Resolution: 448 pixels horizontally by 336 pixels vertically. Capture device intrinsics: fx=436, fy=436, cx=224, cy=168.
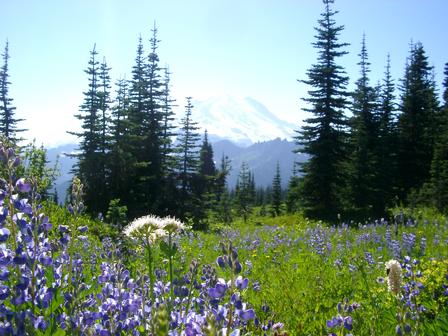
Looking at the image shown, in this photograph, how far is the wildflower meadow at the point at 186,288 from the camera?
7.82 ft

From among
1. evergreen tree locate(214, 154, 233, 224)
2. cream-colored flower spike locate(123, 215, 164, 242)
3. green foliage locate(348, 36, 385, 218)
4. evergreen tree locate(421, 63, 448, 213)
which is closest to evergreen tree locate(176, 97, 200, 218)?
evergreen tree locate(214, 154, 233, 224)

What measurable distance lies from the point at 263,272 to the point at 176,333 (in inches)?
195

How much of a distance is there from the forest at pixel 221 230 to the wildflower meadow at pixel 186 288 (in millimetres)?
17

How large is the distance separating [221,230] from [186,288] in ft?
10.1

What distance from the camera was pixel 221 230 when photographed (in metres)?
6.21

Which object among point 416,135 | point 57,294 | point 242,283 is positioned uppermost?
point 416,135

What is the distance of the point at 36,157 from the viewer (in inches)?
791

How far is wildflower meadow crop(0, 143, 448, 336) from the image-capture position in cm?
238

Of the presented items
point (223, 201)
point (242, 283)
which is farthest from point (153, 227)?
point (223, 201)

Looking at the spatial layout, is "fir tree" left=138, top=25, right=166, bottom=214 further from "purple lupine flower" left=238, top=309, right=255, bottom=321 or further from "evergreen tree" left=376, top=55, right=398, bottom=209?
"purple lupine flower" left=238, top=309, right=255, bottom=321

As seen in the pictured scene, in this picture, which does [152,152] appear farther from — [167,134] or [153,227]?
[153,227]

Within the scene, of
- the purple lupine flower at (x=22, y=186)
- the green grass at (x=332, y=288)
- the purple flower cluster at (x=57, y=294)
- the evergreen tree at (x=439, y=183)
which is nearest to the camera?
the purple flower cluster at (x=57, y=294)

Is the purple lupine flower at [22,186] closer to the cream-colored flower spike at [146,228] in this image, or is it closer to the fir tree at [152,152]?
the cream-colored flower spike at [146,228]

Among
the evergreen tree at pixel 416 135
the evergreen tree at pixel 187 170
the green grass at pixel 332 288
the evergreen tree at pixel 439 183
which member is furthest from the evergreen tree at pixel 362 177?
the green grass at pixel 332 288
